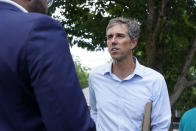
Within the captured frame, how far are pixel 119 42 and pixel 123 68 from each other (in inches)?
10.3

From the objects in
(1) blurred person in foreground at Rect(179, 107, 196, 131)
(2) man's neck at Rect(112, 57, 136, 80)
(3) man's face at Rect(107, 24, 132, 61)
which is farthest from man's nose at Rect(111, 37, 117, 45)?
(1) blurred person in foreground at Rect(179, 107, 196, 131)

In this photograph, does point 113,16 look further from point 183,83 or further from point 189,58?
point 183,83

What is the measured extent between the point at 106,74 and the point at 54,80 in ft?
8.50

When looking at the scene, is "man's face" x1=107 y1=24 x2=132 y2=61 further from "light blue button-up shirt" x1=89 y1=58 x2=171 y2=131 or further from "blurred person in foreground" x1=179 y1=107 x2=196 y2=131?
"blurred person in foreground" x1=179 y1=107 x2=196 y2=131

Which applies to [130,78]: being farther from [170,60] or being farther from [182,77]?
[170,60]

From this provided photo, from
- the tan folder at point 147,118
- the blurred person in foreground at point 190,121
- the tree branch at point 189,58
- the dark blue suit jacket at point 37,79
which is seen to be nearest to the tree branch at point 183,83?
the tree branch at point 189,58

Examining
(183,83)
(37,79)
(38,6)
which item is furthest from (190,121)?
(183,83)

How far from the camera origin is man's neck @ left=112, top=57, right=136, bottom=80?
13.0ft

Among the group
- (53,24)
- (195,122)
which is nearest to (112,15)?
(195,122)

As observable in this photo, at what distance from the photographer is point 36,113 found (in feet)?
4.99

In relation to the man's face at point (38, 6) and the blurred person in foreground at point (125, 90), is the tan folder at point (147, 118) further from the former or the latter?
the man's face at point (38, 6)

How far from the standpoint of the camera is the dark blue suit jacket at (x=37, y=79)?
1.44m

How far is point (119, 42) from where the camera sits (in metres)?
4.05

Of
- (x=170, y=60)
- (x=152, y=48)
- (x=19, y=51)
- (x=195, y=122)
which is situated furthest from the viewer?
(x=170, y=60)
